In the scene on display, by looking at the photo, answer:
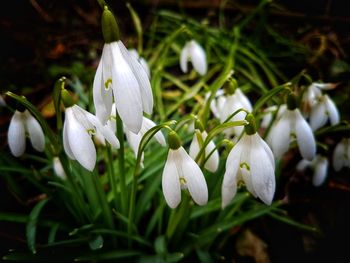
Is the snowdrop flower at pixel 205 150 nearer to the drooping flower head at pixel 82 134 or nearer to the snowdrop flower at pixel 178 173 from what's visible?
the snowdrop flower at pixel 178 173

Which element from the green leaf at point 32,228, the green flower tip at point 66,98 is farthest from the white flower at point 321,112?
the green leaf at point 32,228

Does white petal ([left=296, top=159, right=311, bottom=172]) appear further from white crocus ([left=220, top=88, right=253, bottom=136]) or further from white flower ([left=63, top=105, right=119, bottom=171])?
white flower ([left=63, top=105, right=119, bottom=171])

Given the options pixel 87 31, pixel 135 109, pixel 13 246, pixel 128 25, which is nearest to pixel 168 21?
pixel 128 25

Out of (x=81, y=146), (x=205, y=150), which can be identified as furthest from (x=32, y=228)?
(x=205, y=150)

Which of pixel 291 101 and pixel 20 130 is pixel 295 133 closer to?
pixel 291 101

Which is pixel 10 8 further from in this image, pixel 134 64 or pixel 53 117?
pixel 134 64

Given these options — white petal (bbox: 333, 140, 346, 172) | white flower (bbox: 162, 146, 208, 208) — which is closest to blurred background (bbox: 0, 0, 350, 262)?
white petal (bbox: 333, 140, 346, 172)
